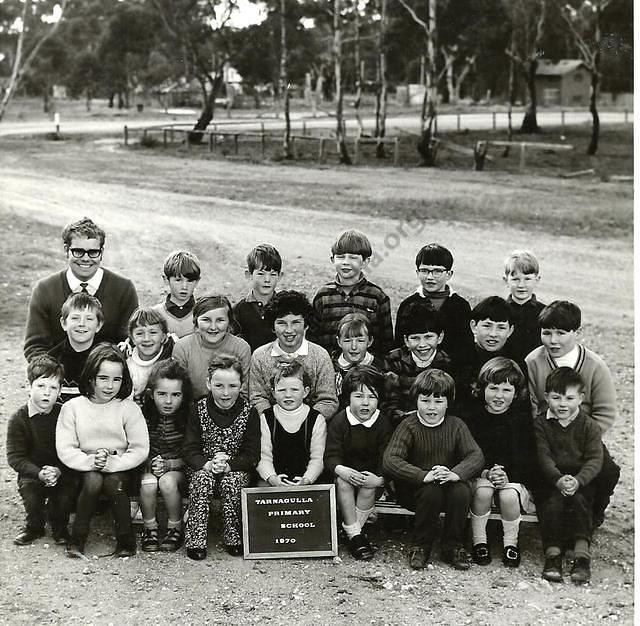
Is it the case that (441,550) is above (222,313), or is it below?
below

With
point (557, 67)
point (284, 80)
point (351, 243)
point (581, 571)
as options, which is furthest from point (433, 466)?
point (557, 67)

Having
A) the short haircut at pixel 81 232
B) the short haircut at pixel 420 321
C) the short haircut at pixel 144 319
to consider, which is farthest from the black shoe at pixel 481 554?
the short haircut at pixel 81 232

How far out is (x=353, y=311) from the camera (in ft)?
15.5

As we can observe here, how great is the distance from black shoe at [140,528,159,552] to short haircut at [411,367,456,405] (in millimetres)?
1371

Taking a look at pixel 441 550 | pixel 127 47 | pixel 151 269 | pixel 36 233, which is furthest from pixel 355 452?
pixel 127 47

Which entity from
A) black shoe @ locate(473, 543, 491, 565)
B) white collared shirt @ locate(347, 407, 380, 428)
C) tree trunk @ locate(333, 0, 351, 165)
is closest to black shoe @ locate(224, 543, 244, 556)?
white collared shirt @ locate(347, 407, 380, 428)

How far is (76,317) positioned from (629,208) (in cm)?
1126

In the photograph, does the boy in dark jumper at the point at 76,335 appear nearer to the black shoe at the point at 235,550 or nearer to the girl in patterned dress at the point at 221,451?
the girl in patterned dress at the point at 221,451

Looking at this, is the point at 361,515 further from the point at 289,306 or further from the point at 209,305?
the point at 209,305

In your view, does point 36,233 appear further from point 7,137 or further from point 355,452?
point 355,452

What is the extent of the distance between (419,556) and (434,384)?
2.51 ft

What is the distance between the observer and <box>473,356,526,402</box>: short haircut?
13.1 feet

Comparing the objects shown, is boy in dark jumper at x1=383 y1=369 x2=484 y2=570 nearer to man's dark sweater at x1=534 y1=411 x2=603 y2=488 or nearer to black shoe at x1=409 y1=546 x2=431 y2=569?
black shoe at x1=409 y1=546 x2=431 y2=569

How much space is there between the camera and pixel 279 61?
1944 centimetres
